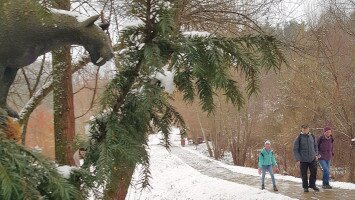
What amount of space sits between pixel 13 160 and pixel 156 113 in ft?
2.43

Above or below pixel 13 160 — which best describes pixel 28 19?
above

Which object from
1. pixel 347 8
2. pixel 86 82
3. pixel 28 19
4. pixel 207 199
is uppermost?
pixel 347 8

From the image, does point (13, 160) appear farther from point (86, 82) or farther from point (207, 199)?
point (207, 199)

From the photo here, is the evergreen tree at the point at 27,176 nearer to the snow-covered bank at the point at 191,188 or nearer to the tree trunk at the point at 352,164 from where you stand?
the snow-covered bank at the point at 191,188

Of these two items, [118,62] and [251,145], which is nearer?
[118,62]

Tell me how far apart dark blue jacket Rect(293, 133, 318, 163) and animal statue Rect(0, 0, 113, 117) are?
8146 millimetres

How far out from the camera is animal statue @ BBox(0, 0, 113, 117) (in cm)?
132

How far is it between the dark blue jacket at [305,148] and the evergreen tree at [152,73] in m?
7.92

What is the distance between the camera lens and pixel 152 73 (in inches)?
53.3

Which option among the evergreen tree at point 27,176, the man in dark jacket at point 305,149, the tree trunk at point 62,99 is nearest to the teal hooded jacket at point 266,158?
the man in dark jacket at point 305,149

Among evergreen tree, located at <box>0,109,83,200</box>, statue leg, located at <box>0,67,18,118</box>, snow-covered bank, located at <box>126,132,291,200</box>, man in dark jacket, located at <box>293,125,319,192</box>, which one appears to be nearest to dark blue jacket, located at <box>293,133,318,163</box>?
man in dark jacket, located at <box>293,125,319,192</box>

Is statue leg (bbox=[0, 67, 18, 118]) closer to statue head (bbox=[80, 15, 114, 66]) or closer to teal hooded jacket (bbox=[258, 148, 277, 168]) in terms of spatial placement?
statue head (bbox=[80, 15, 114, 66])

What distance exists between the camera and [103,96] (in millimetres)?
1458

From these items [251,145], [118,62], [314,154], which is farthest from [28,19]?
[251,145]
